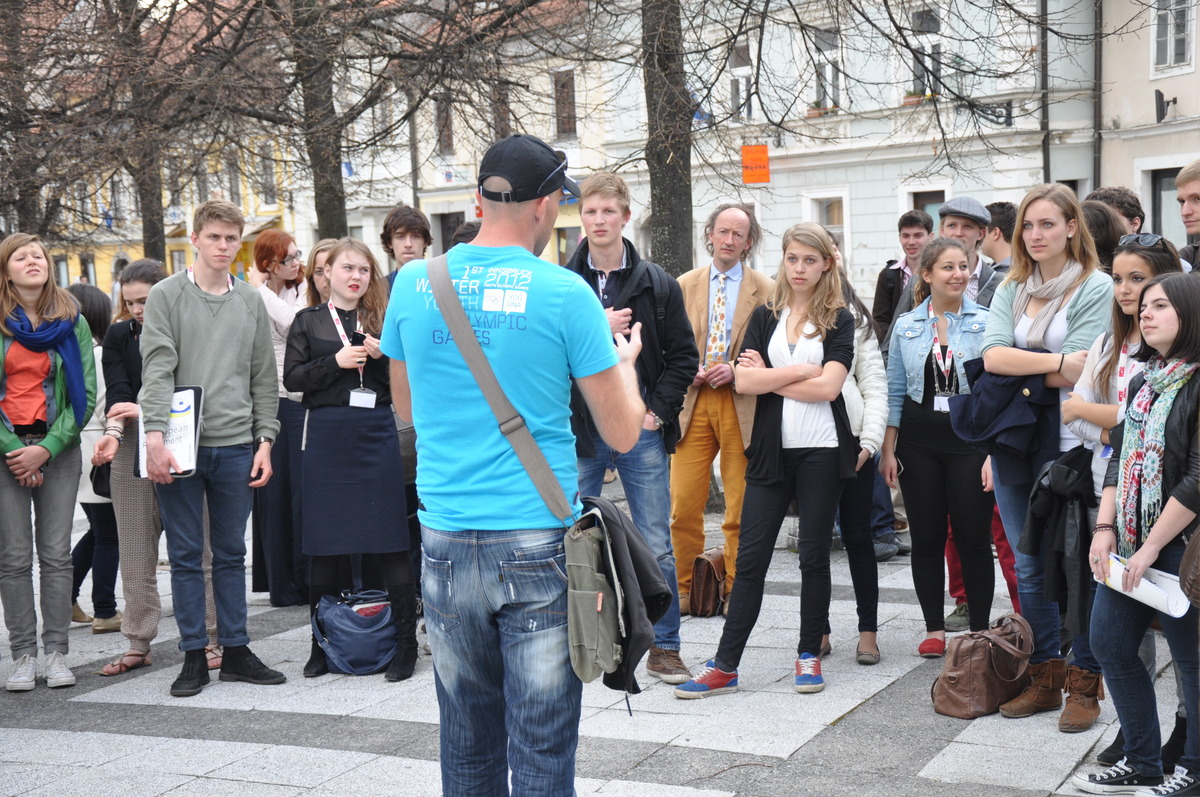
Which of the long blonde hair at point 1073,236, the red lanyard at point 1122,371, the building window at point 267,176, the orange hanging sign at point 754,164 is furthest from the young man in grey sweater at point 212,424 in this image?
the building window at point 267,176

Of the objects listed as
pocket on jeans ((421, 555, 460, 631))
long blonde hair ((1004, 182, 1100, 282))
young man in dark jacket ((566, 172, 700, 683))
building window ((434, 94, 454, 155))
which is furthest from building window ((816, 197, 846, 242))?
pocket on jeans ((421, 555, 460, 631))

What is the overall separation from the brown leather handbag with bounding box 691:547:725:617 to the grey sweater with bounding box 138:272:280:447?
230cm

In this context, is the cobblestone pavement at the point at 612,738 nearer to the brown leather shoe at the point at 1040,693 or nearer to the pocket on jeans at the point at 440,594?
the brown leather shoe at the point at 1040,693

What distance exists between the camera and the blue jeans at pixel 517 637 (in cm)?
299

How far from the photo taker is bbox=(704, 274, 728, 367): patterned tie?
21.4 ft

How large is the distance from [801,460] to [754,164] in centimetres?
666

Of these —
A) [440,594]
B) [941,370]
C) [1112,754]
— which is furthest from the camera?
[941,370]

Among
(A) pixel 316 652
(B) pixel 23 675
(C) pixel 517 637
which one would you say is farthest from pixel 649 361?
(B) pixel 23 675

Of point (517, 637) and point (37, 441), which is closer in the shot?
point (517, 637)

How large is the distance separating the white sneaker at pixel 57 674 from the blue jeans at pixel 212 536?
2.02 ft

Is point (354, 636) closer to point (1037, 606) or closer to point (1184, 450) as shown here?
point (1037, 606)

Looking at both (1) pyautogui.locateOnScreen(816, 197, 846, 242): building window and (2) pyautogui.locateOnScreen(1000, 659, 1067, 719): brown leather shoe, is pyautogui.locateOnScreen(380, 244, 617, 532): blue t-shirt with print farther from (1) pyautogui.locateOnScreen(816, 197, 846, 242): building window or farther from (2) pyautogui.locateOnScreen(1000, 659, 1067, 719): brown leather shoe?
(1) pyautogui.locateOnScreen(816, 197, 846, 242): building window

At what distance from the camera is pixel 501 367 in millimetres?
2967

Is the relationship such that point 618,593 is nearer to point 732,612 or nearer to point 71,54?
point 732,612
